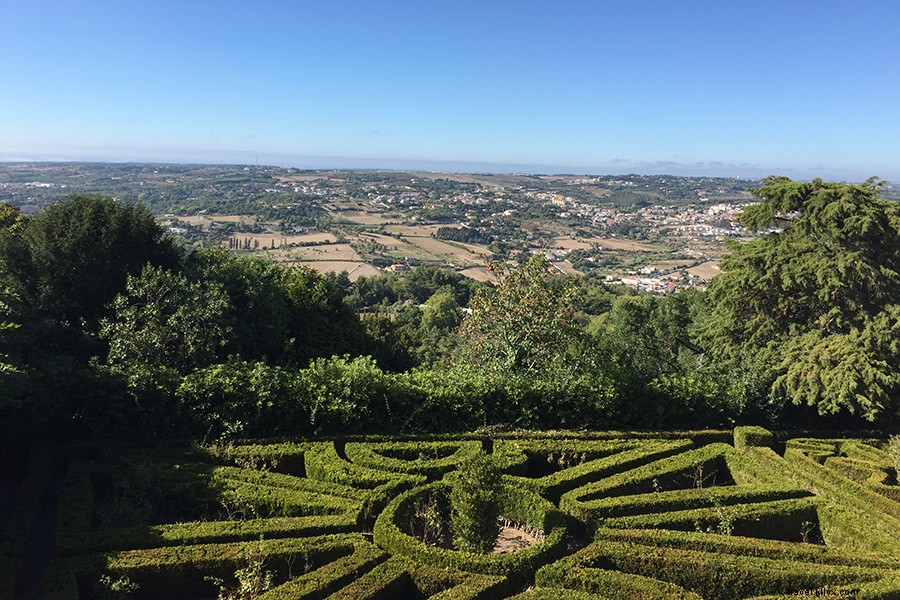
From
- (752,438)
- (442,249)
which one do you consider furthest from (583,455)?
(442,249)

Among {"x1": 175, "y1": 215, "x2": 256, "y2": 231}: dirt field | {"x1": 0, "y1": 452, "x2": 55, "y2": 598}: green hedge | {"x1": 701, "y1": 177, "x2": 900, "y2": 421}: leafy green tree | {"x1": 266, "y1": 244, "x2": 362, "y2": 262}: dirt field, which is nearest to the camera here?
{"x1": 0, "y1": 452, "x2": 55, "y2": 598}: green hedge

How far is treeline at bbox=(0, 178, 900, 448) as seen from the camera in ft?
40.1

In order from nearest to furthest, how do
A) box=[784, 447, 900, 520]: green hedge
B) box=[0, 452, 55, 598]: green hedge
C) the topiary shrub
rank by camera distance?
box=[0, 452, 55, 598]: green hedge, box=[784, 447, 900, 520]: green hedge, the topiary shrub

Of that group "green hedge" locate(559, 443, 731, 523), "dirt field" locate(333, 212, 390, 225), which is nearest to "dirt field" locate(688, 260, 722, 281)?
"dirt field" locate(333, 212, 390, 225)

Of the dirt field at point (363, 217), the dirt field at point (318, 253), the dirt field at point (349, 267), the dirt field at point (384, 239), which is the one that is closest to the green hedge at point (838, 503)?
the dirt field at point (349, 267)

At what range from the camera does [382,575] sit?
25.9 feet

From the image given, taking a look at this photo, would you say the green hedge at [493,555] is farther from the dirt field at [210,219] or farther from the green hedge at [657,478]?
the dirt field at [210,219]

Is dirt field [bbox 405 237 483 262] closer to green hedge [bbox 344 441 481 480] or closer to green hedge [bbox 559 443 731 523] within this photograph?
green hedge [bbox 559 443 731 523]

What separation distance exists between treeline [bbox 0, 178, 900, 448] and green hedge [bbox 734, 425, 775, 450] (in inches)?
44.7

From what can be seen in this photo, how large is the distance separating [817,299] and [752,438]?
5.71 m

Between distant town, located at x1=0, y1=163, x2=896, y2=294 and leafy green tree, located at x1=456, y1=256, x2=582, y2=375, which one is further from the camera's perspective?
distant town, located at x1=0, y1=163, x2=896, y2=294

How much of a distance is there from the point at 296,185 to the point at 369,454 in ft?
566

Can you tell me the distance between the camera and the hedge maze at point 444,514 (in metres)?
7.90

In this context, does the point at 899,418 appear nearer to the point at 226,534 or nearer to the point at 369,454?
the point at 369,454
